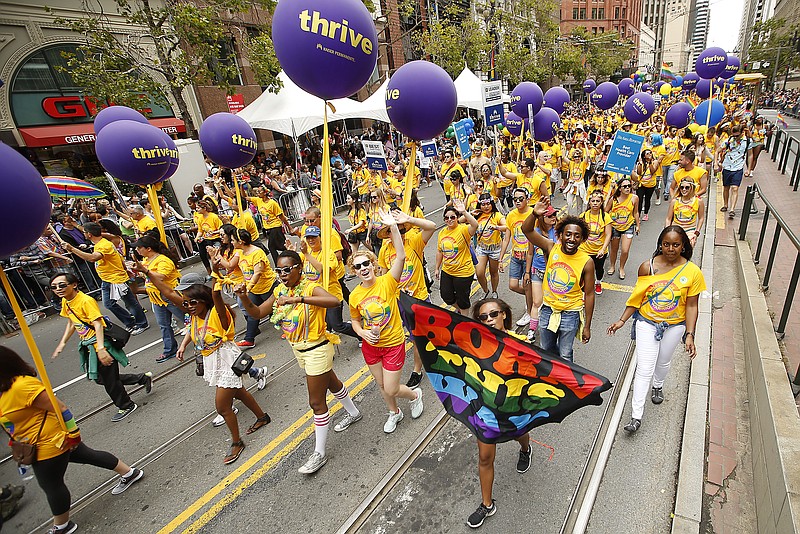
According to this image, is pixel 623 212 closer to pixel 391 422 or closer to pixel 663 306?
pixel 663 306

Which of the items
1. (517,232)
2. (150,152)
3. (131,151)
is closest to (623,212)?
(517,232)

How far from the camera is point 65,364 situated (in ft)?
21.1

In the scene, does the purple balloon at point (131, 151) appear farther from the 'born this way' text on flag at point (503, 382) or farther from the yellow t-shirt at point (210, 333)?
the 'born this way' text on flag at point (503, 382)

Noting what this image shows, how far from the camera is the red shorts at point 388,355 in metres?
3.68

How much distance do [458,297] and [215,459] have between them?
326 centimetres

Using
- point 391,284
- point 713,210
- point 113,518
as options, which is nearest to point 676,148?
point 713,210

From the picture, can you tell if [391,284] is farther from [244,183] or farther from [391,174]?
[244,183]

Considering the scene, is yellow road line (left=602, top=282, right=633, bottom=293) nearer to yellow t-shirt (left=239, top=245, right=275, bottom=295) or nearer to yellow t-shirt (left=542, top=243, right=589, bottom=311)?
yellow t-shirt (left=542, top=243, right=589, bottom=311)

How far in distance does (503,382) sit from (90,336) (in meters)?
4.33

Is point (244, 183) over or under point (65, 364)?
over

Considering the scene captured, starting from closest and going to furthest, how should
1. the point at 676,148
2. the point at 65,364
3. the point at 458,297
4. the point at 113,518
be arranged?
the point at 113,518, the point at 458,297, the point at 65,364, the point at 676,148

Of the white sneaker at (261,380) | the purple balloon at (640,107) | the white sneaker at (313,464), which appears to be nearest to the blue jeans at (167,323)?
the white sneaker at (261,380)

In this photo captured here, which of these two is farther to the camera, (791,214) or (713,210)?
(713,210)

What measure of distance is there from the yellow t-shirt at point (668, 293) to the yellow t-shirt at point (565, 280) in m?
0.47
